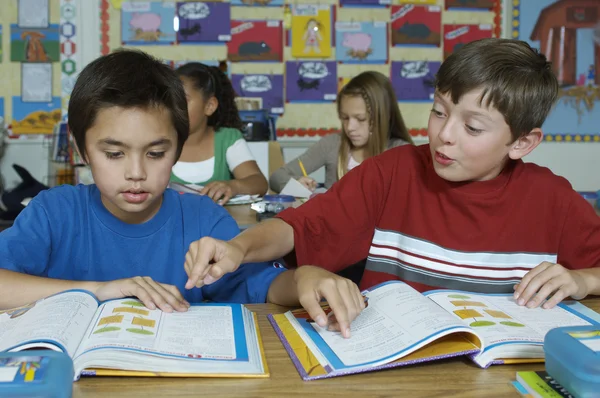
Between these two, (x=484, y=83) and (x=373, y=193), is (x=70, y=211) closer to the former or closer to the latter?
(x=373, y=193)

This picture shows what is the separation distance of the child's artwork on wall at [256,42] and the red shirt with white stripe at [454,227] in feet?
9.36

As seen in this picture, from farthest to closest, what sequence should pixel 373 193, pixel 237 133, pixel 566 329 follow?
1. pixel 237 133
2. pixel 373 193
3. pixel 566 329

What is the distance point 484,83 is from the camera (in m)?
1.08

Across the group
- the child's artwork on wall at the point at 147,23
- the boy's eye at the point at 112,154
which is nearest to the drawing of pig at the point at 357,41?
the child's artwork on wall at the point at 147,23

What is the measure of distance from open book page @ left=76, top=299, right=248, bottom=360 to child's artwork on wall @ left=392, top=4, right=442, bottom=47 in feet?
11.2

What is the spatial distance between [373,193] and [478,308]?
0.41 meters

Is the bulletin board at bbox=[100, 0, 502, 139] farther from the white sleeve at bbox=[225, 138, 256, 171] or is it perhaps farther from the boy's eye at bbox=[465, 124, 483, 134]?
the boy's eye at bbox=[465, 124, 483, 134]

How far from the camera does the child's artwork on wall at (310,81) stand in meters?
3.97

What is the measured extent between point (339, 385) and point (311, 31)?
351 centimetres

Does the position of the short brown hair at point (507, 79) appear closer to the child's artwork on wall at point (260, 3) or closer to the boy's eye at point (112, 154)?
the boy's eye at point (112, 154)

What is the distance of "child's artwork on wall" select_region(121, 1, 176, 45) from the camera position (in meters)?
3.84

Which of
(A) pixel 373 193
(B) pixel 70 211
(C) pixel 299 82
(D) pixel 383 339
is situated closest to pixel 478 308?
(D) pixel 383 339

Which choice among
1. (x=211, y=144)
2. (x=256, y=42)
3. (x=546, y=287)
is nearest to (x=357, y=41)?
(x=256, y=42)

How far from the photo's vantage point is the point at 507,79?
1.09 metres
